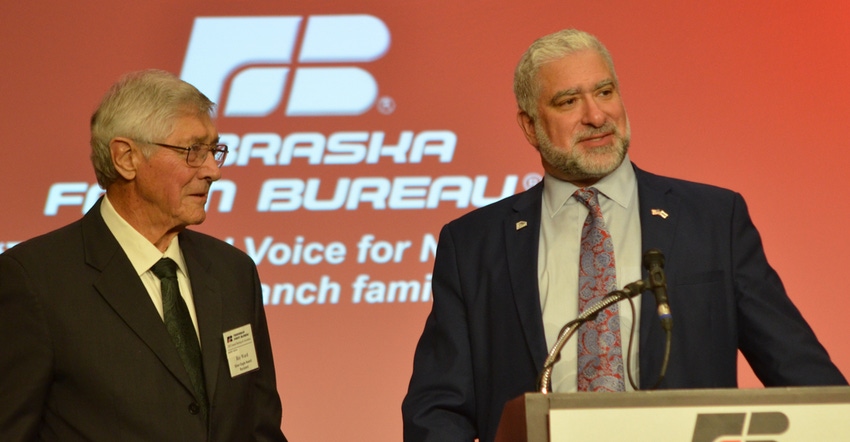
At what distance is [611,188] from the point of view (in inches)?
128

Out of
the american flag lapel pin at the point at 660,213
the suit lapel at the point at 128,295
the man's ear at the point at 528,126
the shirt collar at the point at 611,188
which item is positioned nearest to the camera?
the suit lapel at the point at 128,295

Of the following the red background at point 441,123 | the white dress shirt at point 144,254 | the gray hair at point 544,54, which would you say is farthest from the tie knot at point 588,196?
the red background at point 441,123

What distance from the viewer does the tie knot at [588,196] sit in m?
3.23

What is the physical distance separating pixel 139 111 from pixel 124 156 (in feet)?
0.45

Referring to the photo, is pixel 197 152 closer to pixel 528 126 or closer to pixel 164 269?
pixel 164 269

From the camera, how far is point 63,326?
2936 mm

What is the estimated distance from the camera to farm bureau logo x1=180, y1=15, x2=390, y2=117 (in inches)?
185

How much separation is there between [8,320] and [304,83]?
2053mm

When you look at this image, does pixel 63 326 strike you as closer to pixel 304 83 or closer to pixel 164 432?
pixel 164 432

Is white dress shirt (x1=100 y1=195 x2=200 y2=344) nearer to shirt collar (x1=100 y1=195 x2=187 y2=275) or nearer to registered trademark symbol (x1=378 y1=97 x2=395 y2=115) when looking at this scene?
shirt collar (x1=100 y1=195 x2=187 y2=275)

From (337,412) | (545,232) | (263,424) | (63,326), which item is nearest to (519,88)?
(545,232)

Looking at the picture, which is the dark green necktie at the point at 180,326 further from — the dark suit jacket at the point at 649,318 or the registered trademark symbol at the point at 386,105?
the registered trademark symbol at the point at 386,105

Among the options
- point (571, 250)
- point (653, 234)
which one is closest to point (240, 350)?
point (571, 250)

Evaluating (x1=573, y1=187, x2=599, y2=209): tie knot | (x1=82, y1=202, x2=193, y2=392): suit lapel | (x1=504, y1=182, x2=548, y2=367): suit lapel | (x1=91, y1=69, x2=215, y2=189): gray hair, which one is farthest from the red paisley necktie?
(x1=91, y1=69, x2=215, y2=189): gray hair
